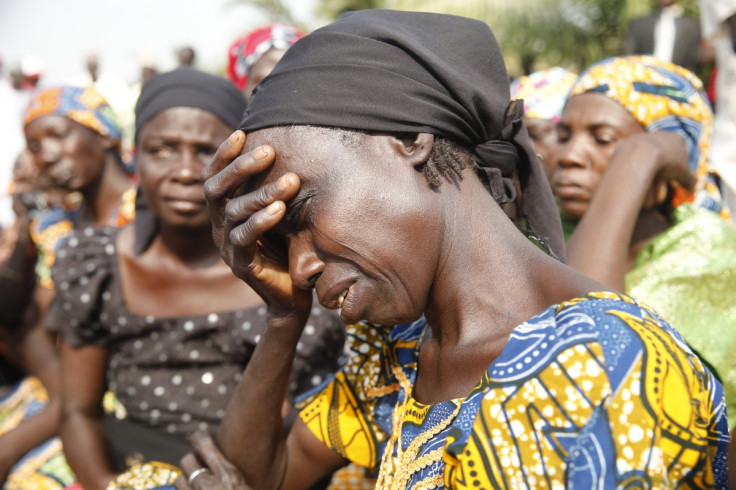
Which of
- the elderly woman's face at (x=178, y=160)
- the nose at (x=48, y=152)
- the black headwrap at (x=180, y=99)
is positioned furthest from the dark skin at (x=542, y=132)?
the nose at (x=48, y=152)

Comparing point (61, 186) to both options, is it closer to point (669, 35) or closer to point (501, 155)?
point (501, 155)

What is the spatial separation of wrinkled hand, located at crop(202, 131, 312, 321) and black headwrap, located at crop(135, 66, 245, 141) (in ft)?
4.32

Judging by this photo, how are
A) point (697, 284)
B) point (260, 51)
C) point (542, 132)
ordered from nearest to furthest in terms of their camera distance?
1. point (697, 284)
2. point (260, 51)
3. point (542, 132)

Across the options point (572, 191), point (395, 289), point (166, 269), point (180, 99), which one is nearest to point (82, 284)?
point (166, 269)

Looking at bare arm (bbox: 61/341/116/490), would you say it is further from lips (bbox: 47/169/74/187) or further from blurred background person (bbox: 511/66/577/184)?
blurred background person (bbox: 511/66/577/184)

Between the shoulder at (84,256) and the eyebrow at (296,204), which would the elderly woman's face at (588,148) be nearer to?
the eyebrow at (296,204)

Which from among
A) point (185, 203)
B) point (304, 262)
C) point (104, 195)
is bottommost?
point (104, 195)

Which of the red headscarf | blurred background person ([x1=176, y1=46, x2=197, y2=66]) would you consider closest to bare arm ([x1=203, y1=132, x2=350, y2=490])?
the red headscarf

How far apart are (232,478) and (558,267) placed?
3.95 feet

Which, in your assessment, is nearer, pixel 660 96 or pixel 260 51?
Answer: pixel 660 96

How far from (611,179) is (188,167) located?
176cm

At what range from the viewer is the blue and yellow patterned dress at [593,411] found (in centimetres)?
129

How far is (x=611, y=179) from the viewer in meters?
2.94

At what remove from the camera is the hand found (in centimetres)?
220
